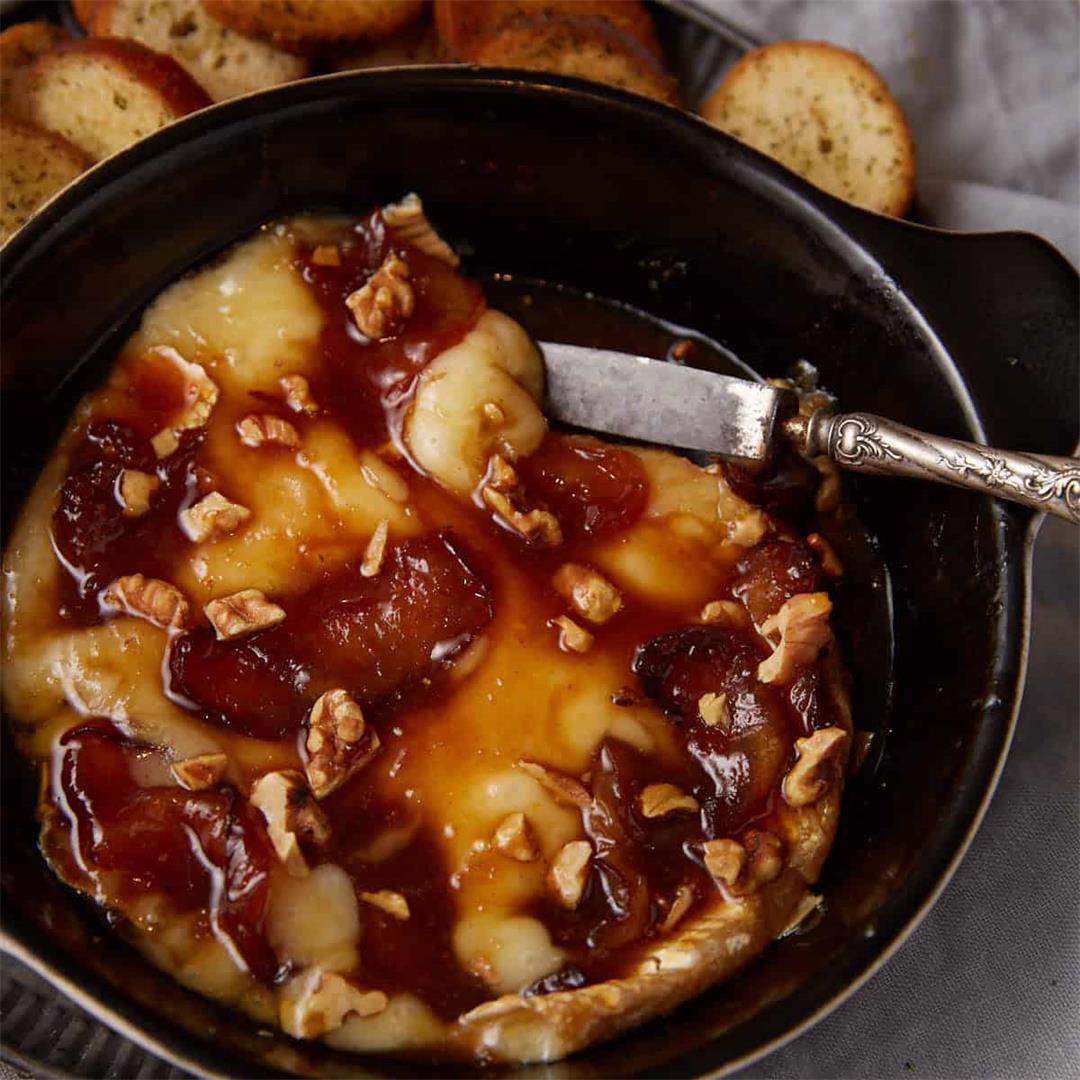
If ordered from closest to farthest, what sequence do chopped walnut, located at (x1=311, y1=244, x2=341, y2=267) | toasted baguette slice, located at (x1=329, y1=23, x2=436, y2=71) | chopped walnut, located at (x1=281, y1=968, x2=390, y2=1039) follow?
chopped walnut, located at (x1=281, y1=968, x2=390, y2=1039)
chopped walnut, located at (x1=311, y1=244, x2=341, y2=267)
toasted baguette slice, located at (x1=329, y1=23, x2=436, y2=71)

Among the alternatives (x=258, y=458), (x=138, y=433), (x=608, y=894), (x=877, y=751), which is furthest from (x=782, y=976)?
(x=138, y=433)

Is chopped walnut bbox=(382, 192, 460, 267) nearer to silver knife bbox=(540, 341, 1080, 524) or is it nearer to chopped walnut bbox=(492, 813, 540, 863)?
silver knife bbox=(540, 341, 1080, 524)

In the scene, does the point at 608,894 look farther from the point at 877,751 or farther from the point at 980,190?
the point at 980,190

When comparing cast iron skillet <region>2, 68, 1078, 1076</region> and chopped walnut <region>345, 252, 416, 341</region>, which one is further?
chopped walnut <region>345, 252, 416, 341</region>

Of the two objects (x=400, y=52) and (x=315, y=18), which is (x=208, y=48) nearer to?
(x=315, y=18)

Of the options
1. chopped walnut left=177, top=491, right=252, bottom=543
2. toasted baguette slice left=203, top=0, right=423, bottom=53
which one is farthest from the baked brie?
toasted baguette slice left=203, top=0, right=423, bottom=53

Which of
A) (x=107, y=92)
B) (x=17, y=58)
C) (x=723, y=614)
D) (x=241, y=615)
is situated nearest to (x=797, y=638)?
(x=723, y=614)
